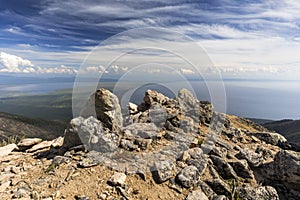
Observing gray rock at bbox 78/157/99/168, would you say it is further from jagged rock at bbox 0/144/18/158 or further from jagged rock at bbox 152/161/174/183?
jagged rock at bbox 0/144/18/158

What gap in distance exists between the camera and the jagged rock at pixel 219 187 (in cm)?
1160

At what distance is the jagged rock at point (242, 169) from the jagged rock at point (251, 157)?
2.81 feet

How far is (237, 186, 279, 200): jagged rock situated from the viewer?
11533 mm

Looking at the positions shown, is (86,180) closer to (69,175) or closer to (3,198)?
(69,175)

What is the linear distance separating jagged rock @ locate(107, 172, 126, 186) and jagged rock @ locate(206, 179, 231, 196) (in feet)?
13.9

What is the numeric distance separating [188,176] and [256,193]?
3430mm

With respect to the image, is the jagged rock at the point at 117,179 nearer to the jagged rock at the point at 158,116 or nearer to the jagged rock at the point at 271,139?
the jagged rock at the point at 158,116

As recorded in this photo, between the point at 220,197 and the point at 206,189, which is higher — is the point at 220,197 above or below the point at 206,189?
below

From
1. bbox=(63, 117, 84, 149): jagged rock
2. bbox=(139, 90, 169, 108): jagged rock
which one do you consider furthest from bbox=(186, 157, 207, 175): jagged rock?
bbox=(139, 90, 169, 108): jagged rock

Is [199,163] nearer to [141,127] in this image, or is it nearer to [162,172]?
[162,172]

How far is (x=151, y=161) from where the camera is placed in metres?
12.1

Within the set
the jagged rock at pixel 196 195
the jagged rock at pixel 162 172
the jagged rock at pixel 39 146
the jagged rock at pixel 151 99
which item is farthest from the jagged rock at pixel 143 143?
the jagged rock at pixel 39 146

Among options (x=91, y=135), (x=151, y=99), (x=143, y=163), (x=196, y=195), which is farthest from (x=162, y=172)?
(x=151, y=99)

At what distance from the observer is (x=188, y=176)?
11578mm
